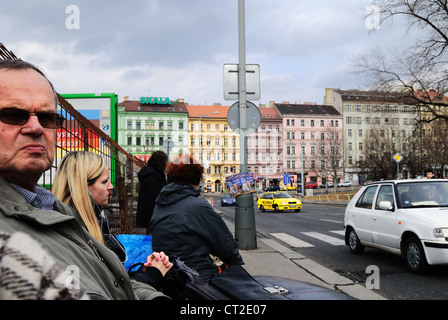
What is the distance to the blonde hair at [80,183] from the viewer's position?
2.62 meters

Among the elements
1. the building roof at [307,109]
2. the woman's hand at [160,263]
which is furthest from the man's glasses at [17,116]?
the building roof at [307,109]

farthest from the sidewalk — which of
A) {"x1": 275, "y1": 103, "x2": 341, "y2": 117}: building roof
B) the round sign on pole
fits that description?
{"x1": 275, "y1": 103, "x2": 341, "y2": 117}: building roof

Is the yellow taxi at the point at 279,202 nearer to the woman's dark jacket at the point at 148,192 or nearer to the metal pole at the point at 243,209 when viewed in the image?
the metal pole at the point at 243,209

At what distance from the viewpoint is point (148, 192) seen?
636 centimetres

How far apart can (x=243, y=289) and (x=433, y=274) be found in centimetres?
623

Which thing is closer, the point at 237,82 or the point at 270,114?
the point at 237,82

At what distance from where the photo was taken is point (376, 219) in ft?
26.2

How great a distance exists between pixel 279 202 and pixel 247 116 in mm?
20572

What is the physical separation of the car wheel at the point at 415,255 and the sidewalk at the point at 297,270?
1116 mm

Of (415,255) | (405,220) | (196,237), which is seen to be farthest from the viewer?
(405,220)

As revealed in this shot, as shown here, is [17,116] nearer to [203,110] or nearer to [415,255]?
[415,255]

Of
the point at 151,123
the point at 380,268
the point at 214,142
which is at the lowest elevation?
the point at 380,268

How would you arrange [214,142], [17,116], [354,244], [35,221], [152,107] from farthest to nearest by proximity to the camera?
[214,142]
[152,107]
[354,244]
[17,116]
[35,221]

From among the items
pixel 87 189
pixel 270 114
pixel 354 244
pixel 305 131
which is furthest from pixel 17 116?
pixel 305 131
